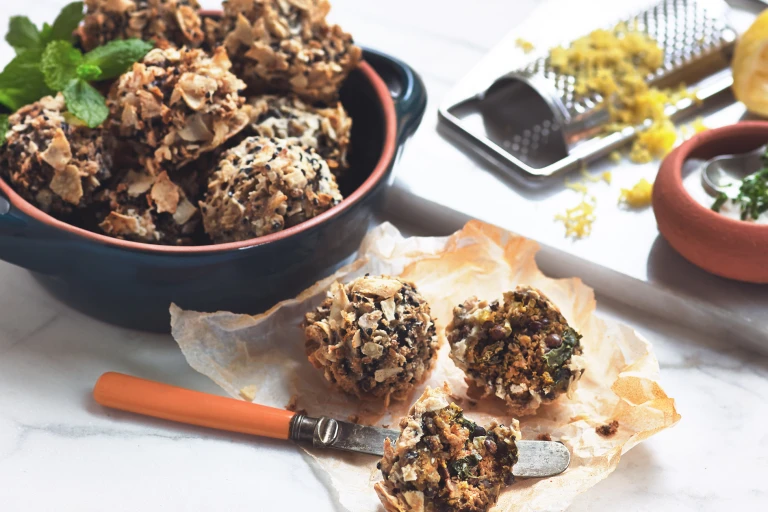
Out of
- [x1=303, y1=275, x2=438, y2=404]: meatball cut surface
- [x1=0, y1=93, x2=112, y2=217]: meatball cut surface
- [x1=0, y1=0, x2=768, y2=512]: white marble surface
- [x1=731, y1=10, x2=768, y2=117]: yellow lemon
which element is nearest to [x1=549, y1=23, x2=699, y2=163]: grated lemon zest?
[x1=731, y1=10, x2=768, y2=117]: yellow lemon

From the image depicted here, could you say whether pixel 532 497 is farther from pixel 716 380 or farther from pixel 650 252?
pixel 650 252

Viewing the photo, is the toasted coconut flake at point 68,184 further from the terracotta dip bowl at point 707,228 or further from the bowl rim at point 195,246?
the terracotta dip bowl at point 707,228

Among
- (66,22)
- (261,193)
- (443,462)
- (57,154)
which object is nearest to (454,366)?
(443,462)

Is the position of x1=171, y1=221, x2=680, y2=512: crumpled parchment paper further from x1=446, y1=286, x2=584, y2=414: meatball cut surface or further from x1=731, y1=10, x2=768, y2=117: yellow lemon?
x1=731, y1=10, x2=768, y2=117: yellow lemon

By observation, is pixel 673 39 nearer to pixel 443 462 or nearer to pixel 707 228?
pixel 707 228

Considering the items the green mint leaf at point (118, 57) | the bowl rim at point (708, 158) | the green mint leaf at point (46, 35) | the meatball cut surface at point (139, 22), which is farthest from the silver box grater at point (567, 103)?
the green mint leaf at point (46, 35)
